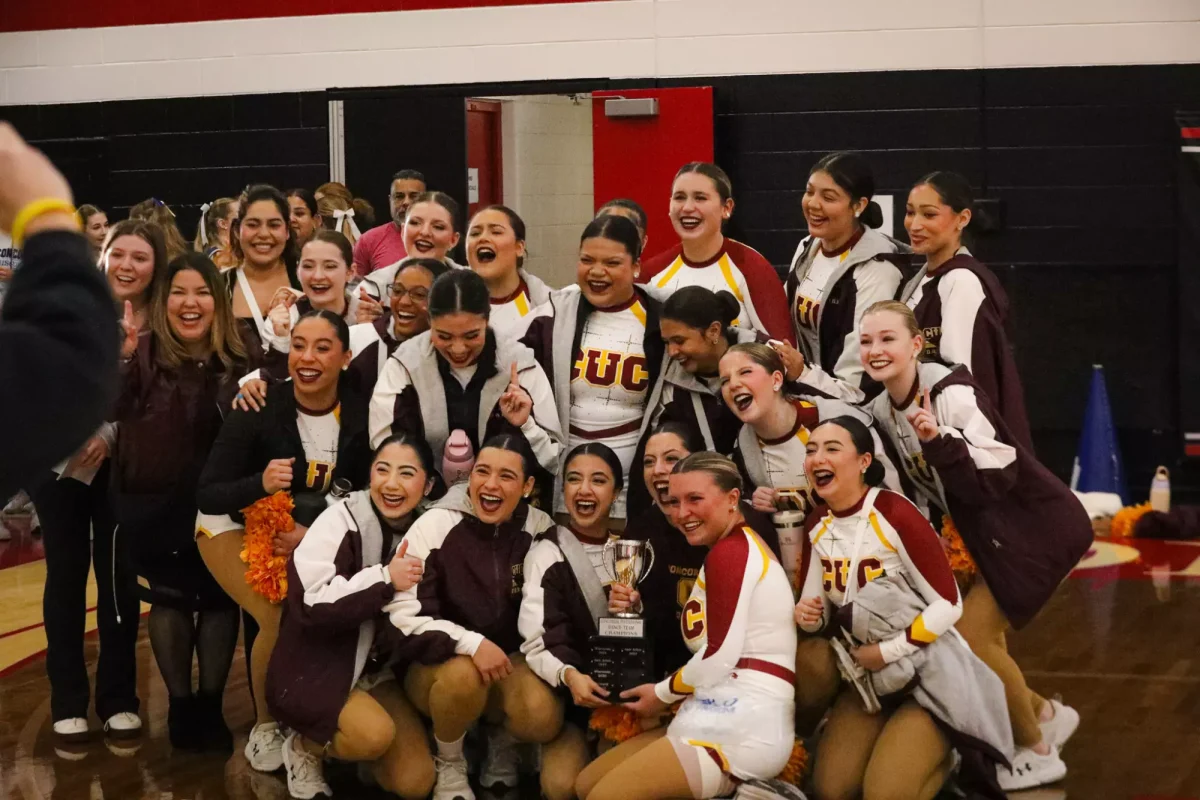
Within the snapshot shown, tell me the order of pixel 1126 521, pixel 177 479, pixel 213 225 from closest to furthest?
pixel 177 479
pixel 213 225
pixel 1126 521

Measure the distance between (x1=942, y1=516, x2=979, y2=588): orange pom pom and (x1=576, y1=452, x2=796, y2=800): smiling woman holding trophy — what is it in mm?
574

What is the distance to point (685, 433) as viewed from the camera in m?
4.23

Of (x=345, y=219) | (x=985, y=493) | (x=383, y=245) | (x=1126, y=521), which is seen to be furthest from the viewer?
(x=345, y=219)

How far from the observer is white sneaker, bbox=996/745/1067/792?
13.7 ft

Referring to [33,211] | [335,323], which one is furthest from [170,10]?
[33,211]

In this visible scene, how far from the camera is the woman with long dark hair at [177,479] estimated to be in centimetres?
460

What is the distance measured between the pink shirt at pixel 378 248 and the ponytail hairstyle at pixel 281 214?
A: 52.8 inches

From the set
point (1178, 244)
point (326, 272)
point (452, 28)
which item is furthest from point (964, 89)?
point (326, 272)

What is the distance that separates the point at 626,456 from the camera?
441 cm

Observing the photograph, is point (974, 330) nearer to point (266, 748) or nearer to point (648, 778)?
point (648, 778)

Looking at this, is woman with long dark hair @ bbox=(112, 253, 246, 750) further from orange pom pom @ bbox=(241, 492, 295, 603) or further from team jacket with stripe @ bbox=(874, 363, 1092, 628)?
team jacket with stripe @ bbox=(874, 363, 1092, 628)

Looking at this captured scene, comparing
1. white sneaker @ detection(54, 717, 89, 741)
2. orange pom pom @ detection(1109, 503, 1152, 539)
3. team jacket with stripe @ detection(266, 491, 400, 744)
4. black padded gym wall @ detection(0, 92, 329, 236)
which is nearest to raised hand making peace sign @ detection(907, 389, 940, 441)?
team jacket with stripe @ detection(266, 491, 400, 744)

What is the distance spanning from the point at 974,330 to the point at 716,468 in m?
0.96

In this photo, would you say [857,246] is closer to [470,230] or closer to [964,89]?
[470,230]
